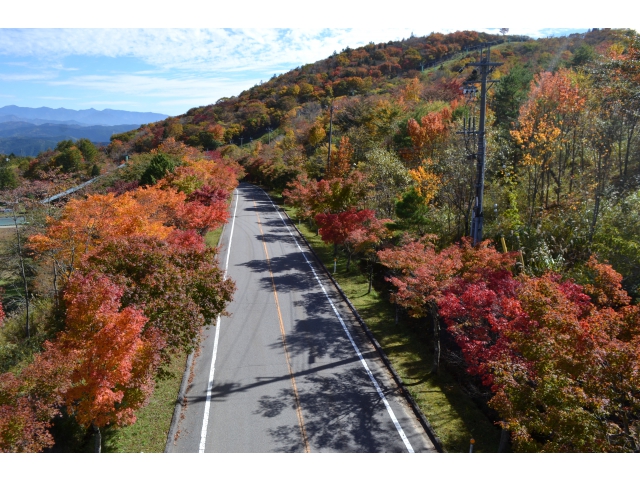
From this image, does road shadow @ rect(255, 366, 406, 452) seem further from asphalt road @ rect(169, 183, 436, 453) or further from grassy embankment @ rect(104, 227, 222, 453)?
grassy embankment @ rect(104, 227, 222, 453)

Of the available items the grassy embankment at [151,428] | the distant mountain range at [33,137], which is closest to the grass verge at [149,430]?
the grassy embankment at [151,428]

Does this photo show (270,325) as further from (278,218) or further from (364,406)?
(278,218)

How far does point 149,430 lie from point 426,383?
8835 mm

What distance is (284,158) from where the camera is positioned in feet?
173

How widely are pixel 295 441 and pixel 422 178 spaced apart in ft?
61.4

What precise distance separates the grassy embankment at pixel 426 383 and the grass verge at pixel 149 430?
7605 mm

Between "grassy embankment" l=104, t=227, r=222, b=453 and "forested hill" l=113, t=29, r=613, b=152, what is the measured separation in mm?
53945

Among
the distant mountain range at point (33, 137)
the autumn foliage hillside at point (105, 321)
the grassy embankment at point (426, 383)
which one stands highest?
the distant mountain range at point (33, 137)

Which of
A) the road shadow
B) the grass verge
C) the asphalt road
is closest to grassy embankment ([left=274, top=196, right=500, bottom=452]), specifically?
the asphalt road

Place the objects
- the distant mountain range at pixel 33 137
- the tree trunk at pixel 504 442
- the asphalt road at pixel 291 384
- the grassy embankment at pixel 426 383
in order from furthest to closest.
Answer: the distant mountain range at pixel 33 137, the grassy embankment at pixel 426 383, the asphalt road at pixel 291 384, the tree trunk at pixel 504 442

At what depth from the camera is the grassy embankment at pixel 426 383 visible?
11.2 metres

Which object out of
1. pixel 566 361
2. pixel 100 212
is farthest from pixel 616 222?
pixel 100 212

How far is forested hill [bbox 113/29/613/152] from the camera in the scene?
6988cm

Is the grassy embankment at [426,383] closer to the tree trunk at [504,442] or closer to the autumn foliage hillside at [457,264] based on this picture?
the tree trunk at [504,442]
